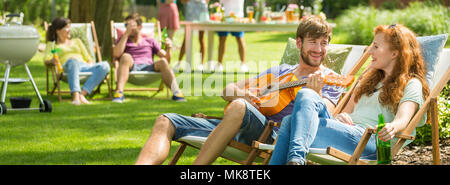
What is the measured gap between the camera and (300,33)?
12.6 ft

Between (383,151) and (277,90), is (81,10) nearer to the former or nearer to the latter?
(277,90)

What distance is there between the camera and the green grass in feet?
15.5

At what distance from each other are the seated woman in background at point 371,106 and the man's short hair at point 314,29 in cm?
28

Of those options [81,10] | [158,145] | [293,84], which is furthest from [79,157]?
[81,10]

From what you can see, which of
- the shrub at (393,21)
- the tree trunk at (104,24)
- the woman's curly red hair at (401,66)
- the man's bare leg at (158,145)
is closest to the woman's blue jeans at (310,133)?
the woman's curly red hair at (401,66)

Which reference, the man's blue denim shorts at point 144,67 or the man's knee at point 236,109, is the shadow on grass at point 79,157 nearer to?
the man's knee at point 236,109

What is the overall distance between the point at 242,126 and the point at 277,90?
0.40 m

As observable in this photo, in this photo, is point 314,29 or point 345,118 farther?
point 314,29

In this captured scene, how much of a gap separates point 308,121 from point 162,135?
30.0 inches

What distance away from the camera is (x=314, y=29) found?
3795 mm

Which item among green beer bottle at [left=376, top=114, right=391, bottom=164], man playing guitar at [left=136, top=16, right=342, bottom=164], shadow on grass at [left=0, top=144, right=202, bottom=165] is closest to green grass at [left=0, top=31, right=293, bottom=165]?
shadow on grass at [left=0, top=144, right=202, bottom=165]

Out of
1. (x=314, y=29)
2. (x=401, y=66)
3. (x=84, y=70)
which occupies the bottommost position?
(x=84, y=70)

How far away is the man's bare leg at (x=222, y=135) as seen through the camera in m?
3.45

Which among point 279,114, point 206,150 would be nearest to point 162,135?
point 206,150
